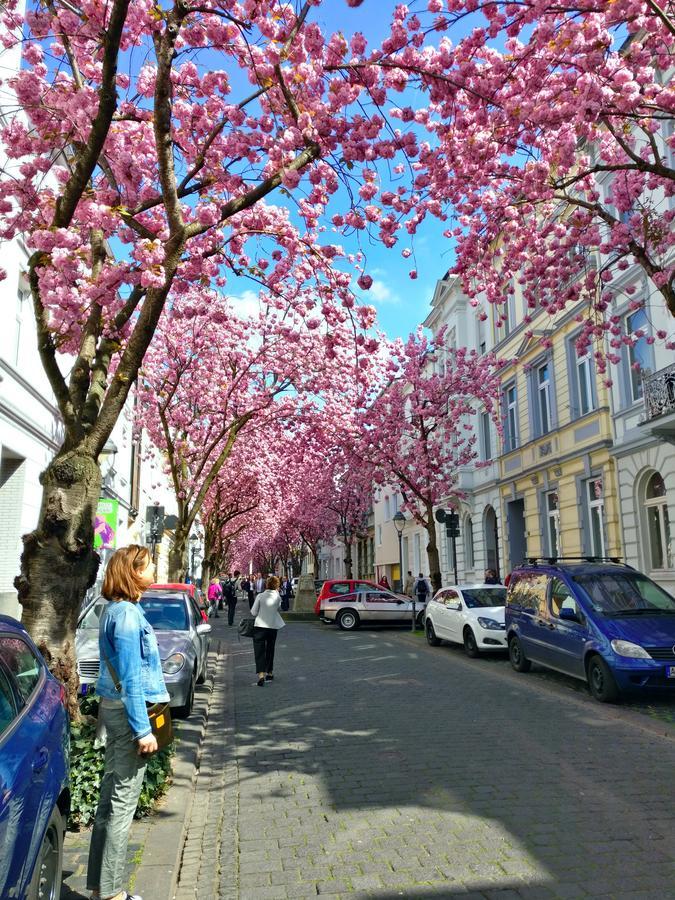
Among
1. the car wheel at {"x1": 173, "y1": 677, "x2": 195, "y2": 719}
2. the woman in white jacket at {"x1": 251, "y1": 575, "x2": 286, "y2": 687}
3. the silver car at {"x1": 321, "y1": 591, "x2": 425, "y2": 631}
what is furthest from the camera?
the silver car at {"x1": 321, "y1": 591, "x2": 425, "y2": 631}

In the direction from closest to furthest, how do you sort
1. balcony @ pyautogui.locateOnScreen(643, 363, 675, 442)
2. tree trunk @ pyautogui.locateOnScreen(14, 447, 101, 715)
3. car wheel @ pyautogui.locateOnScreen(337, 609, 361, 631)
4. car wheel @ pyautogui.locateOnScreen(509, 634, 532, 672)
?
tree trunk @ pyautogui.locateOnScreen(14, 447, 101, 715)
car wheel @ pyautogui.locateOnScreen(509, 634, 532, 672)
balcony @ pyautogui.locateOnScreen(643, 363, 675, 442)
car wheel @ pyautogui.locateOnScreen(337, 609, 361, 631)

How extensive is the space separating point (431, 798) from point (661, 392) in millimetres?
11855

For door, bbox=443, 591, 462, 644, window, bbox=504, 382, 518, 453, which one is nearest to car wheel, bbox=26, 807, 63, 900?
Result: door, bbox=443, 591, 462, 644

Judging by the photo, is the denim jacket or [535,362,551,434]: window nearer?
the denim jacket

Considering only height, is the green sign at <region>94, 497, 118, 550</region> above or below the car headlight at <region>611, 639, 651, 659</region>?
above

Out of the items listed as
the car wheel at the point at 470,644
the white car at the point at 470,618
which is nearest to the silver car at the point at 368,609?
the white car at the point at 470,618

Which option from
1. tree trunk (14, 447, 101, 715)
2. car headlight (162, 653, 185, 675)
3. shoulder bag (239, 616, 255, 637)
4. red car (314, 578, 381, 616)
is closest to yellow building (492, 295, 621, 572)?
red car (314, 578, 381, 616)

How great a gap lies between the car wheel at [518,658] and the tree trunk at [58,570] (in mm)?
8306

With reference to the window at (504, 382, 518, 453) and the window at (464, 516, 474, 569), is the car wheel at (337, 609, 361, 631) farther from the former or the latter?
the window at (504, 382, 518, 453)

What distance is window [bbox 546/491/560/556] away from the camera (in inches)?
933

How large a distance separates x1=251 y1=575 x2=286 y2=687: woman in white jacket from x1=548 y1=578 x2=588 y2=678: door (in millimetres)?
4221

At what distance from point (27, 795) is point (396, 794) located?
3654 mm

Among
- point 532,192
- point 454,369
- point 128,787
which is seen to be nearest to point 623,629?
point 532,192

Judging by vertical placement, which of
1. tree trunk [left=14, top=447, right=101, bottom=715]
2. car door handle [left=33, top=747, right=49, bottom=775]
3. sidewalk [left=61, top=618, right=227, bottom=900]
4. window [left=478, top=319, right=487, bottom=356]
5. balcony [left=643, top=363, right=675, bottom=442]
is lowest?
sidewalk [left=61, top=618, right=227, bottom=900]
